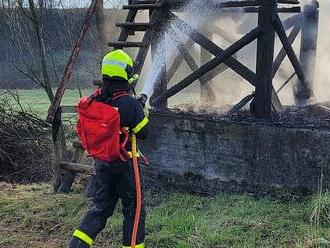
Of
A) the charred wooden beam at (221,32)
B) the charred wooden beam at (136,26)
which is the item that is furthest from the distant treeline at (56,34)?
the charred wooden beam at (136,26)

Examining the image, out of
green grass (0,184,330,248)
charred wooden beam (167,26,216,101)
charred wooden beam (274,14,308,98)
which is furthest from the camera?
charred wooden beam (167,26,216,101)

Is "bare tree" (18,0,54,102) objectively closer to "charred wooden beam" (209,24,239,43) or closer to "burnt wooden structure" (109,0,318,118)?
"burnt wooden structure" (109,0,318,118)

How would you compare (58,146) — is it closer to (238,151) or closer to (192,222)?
(238,151)

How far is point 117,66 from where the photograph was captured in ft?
14.1

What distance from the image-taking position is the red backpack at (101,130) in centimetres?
426

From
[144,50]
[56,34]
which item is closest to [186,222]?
[144,50]

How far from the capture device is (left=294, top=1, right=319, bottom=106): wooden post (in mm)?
8547

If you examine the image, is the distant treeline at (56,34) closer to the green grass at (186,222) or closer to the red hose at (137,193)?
the green grass at (186,222)

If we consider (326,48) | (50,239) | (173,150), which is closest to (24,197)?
(50,239)

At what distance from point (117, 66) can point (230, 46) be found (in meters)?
2.68

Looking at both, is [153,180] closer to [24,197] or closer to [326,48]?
[24,197]

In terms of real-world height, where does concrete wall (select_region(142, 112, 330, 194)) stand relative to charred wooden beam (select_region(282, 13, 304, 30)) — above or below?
below

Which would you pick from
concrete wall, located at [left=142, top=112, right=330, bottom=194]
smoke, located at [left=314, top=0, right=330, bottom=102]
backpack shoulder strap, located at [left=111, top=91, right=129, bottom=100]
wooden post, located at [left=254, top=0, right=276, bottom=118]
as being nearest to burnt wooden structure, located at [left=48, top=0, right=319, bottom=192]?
wooden post, located at [left=254, top=0, right=276, bottom=118]

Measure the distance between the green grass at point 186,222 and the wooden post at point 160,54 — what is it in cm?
169
